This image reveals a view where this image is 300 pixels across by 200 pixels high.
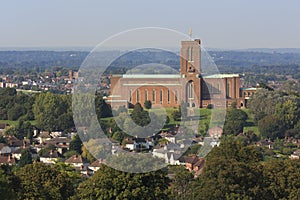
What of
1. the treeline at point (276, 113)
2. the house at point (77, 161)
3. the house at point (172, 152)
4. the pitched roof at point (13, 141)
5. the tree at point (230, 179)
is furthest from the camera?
the treeline at point (276, 113)

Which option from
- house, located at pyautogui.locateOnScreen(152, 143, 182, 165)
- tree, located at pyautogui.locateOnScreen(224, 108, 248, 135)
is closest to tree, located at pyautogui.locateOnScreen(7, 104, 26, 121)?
tree, located at pyautogui.locateOnScreen(224, 108, 248, 135)

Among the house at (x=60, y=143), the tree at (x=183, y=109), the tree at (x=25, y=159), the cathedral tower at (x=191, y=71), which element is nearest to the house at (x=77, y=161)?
the tree at (x=25, y=159)

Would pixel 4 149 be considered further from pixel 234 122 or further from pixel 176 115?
pixel 234 122

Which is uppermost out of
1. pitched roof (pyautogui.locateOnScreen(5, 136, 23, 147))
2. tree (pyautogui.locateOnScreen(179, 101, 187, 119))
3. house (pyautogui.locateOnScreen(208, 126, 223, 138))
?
tree (pyautogui.locateOnScreen(179, 101, 187, 119))

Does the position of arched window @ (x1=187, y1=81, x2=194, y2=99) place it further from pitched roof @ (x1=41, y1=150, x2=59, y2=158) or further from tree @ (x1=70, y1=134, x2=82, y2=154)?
pitched roof @ (x1=41, y1=150, x2=59, y2=158)

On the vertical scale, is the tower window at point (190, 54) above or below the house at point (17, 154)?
above

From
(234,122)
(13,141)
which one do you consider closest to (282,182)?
(13,141)

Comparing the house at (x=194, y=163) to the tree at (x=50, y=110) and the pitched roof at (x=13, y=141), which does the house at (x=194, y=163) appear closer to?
the pitched roof at (x=13, y=141)
